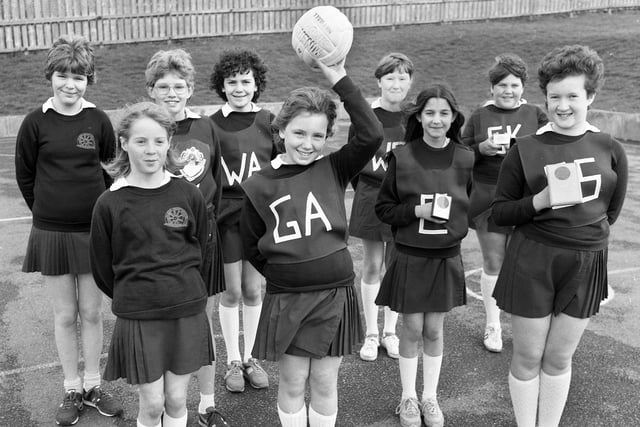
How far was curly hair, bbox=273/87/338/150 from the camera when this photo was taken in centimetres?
338

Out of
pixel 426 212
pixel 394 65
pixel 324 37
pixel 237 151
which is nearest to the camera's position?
pixel 324 37

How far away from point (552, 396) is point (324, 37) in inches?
90.9

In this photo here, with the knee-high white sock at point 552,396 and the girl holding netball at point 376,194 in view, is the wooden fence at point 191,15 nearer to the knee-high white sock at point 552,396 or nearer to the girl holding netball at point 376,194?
the girl holding netball at point 376,194

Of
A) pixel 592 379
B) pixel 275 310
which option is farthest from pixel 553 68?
pixel 592 379

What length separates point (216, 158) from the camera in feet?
13.9

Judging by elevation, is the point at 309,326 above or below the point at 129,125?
below

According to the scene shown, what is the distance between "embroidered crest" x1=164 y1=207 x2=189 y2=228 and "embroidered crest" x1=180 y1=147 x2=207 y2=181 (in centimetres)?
75

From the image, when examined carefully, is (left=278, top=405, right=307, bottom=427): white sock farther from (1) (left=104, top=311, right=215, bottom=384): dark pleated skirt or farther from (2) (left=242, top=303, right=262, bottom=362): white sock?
(2) (left=242, top=303, right=262, bottom=362): white sock

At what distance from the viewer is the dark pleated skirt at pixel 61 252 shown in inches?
159

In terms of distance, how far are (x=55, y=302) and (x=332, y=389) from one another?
6.24 ft

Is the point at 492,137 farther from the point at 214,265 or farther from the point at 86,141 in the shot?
the point at 86,141

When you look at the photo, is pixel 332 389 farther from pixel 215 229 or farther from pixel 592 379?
pixel 592 379

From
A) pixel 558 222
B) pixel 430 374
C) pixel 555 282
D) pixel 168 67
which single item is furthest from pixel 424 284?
pixel 168 67

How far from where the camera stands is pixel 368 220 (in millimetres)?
5051
